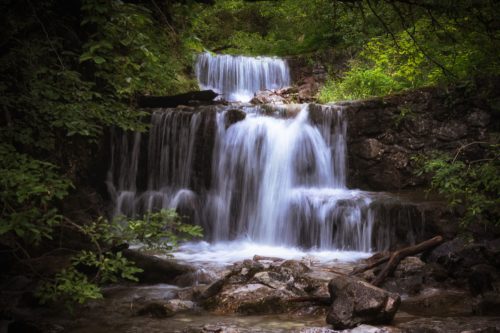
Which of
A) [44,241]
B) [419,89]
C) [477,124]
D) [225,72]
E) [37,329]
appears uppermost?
[225,72]

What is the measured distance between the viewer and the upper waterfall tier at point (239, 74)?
1753cm

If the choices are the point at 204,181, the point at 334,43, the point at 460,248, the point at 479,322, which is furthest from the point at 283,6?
the point at 479,322

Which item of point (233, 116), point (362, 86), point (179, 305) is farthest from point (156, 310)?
point (362, 86)

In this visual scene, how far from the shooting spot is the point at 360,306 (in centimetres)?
499

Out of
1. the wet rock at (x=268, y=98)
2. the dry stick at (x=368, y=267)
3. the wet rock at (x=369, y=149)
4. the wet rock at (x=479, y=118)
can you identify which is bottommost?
the dry stick at (x=368, y=267)

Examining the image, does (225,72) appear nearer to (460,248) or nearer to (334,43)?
(334,43)

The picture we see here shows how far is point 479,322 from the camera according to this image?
5.04 m

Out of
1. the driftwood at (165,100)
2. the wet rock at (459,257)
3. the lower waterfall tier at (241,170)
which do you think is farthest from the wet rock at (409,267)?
the driftwood at (165,100)

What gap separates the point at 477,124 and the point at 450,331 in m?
7.41

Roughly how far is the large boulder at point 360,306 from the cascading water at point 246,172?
4808 mm

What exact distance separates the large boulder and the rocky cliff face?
6.37 m

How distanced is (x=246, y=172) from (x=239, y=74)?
22.7ft

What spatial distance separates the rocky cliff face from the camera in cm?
1088

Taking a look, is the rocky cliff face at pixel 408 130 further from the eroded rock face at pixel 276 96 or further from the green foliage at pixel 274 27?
the green foliage at pixel 274 27
